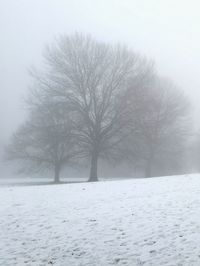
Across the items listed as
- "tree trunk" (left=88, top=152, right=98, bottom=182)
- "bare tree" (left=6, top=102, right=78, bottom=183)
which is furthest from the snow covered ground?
"tree trunk" (left=88, top=152, right=98, bottom=182)

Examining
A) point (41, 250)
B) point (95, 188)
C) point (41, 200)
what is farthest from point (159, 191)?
point (41, 250)

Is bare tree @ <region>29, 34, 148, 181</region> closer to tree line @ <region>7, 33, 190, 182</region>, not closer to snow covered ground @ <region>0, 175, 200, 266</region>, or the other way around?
tree line @ <region>7, 33, 190, 182</region>

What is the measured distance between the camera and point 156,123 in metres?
35.0

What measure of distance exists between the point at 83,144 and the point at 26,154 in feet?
30.6

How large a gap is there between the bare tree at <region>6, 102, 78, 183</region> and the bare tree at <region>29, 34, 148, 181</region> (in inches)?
36.1

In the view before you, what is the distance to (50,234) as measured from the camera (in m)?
9.88

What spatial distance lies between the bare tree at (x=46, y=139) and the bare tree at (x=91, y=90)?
3.01ft

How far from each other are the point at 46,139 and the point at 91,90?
18.0ft

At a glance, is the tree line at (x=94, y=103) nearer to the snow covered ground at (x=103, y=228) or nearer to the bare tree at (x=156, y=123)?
the bare tree at (x=156, y=123)

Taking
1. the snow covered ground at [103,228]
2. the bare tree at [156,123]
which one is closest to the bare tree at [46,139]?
the bare tree at [156,123]

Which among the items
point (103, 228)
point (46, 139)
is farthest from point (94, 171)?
point (103, 228)

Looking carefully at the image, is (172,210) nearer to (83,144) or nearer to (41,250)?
(41,250)

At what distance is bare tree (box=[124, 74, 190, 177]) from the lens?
30562 millimetres

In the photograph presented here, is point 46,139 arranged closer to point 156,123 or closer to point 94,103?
point 94,103
